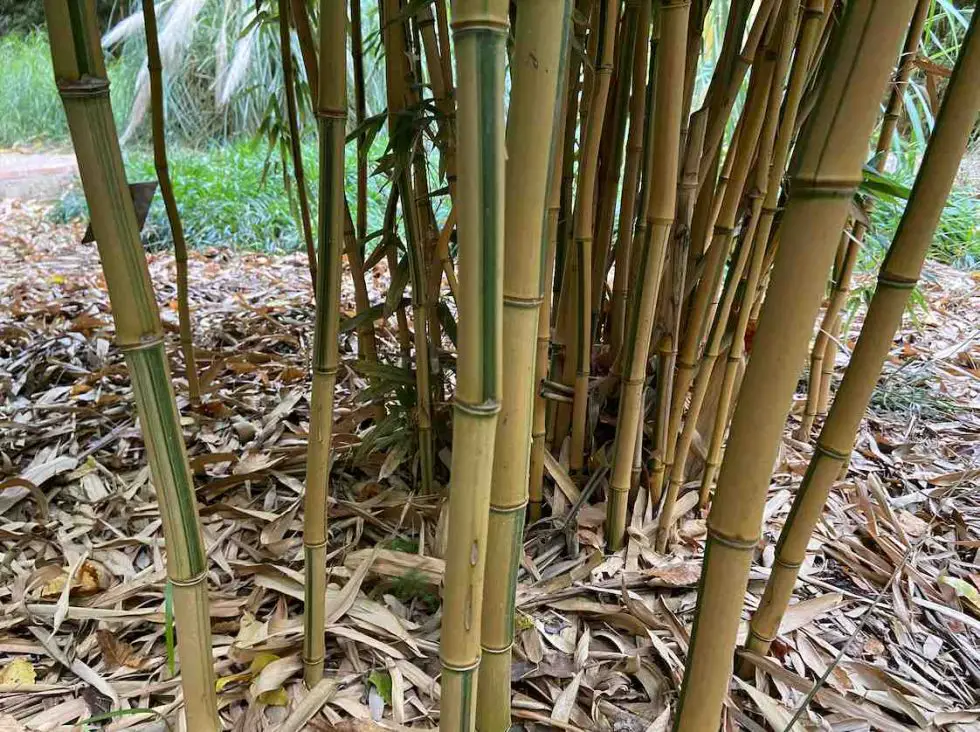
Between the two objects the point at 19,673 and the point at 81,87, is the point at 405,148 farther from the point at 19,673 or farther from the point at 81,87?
the point at 19,673

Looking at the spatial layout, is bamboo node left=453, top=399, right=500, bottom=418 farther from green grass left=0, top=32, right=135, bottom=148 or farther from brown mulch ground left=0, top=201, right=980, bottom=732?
green grass left=0, top=32, right=135, bottom=148

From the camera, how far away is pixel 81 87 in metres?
0.34

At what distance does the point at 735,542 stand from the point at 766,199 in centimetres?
46

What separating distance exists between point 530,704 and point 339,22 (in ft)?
1.97

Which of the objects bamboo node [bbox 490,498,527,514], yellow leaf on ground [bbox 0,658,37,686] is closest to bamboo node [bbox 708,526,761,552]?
bamboo node [bbox 490,498,527,514]

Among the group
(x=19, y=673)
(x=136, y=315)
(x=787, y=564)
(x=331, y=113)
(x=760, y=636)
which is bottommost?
(x=19, y=673)

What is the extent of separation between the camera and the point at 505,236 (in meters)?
0.36

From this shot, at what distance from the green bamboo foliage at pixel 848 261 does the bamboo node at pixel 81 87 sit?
775 mm

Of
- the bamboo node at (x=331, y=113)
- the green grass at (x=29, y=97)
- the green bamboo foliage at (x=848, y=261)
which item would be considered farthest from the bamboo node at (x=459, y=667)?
the green grass at (x=29, y=97)

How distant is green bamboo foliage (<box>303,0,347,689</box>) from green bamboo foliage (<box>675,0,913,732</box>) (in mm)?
290

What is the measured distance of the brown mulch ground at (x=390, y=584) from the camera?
25.8 inches

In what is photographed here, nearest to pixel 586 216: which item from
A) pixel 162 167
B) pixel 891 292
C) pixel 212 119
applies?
pixel 891 292

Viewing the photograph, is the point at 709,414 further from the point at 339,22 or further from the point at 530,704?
the point at 339,22

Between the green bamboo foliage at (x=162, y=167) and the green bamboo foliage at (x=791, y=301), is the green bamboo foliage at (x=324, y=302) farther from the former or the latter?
the green bamboo foliage at (x=162, y=167)
